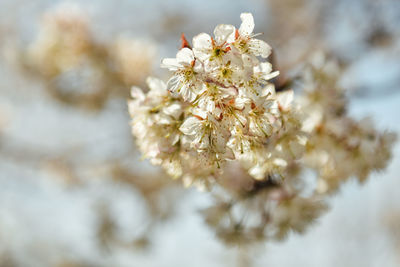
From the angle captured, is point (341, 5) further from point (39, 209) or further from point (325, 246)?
point (39, 209)

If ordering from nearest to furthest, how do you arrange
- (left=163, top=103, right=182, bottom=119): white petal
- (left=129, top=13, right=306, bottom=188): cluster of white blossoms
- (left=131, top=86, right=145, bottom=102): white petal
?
(left=129, top=13, right=306, bottom=188): cluster of white blossoms → (left=163, top=103, right=182, bottom=119): white petal → (left=131, top=86, right=145, bottom=102): white petal

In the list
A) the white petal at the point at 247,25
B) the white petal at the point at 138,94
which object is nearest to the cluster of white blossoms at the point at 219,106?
the white petal at the point at 247,25

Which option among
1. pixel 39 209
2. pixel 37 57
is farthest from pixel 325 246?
pixel 37 57

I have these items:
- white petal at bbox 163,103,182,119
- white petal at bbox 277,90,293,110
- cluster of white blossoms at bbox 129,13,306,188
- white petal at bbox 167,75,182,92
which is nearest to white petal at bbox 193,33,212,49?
cluster of white blossoms at bbox 129,13,306,188

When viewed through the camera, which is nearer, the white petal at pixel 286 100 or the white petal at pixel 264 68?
the white petal at pixel 264 68

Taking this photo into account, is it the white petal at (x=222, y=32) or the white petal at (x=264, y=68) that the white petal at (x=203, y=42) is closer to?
the white petal at (x=222, y=32)

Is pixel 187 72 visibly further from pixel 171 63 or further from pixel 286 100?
pixel 286 100

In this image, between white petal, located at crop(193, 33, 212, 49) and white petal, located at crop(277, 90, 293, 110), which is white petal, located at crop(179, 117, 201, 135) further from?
white petal, located at crop(277, 90, 293, 110)

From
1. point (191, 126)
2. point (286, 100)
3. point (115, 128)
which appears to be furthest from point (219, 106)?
point (115, 128)
